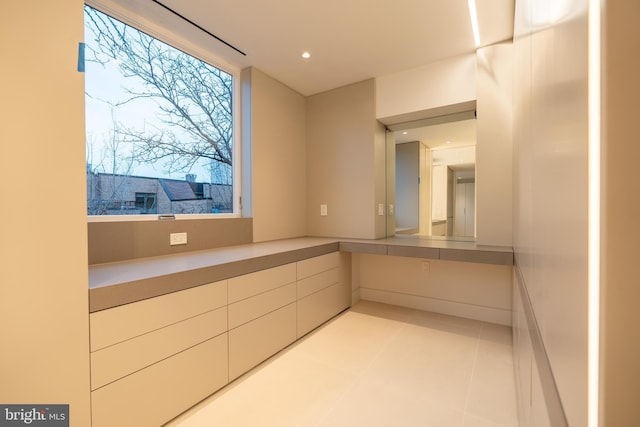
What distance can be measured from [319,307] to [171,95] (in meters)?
2.26

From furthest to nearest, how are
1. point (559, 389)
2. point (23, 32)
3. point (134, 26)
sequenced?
point (134, 26) < point (23, 32) < point (559, 389)

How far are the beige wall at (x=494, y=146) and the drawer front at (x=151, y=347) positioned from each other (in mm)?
2319

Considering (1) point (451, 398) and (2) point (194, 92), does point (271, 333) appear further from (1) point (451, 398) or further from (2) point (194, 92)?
(2) point (194, 92)

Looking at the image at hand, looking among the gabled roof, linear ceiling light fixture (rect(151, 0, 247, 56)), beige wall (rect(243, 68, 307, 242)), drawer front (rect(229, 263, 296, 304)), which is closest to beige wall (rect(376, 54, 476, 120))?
beige wall (rect(243, 68, 307, 242))

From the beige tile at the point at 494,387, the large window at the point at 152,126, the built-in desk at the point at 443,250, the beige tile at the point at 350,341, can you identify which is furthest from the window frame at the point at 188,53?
the beige tile at the point at 494,387

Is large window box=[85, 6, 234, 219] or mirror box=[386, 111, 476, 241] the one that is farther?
mirror box=[386, 111, 476, 241]

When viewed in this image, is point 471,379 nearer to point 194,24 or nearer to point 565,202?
point 565,202

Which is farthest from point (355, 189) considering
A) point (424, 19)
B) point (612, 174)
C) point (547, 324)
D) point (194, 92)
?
point (612, 174)

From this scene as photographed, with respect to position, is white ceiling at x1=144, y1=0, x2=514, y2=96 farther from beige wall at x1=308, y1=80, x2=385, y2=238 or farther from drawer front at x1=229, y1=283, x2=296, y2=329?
drawer front at x1=229, y1=283, x2=296, y2=329

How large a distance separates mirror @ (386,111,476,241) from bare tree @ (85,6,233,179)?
1914 millimetres

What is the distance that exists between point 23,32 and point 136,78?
1155mm

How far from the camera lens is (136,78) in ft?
6.64

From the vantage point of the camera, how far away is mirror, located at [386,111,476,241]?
2.86m

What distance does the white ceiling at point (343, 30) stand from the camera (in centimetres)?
191
